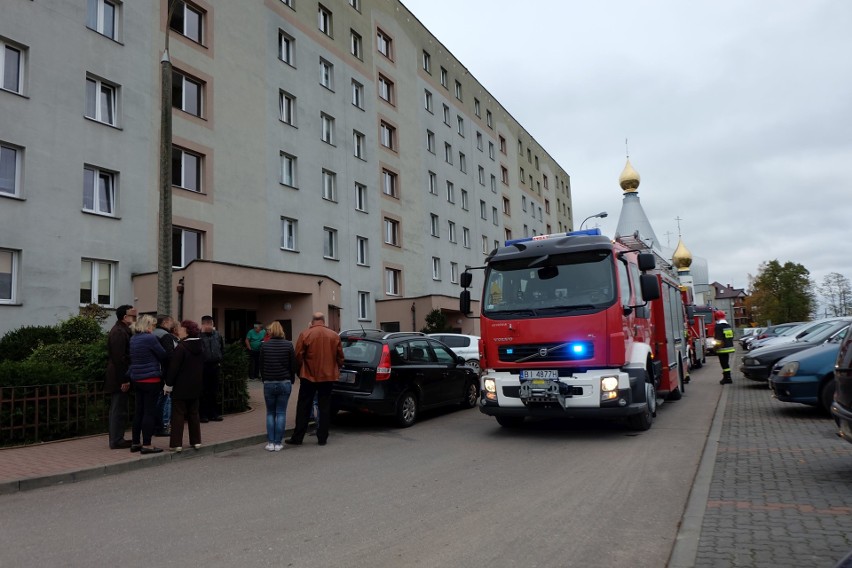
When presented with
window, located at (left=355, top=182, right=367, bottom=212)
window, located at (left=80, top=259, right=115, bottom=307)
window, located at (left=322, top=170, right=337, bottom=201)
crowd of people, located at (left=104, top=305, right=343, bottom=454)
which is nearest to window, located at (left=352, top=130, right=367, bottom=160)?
window, located at (left=355, top=182, right=367, bottom=212)

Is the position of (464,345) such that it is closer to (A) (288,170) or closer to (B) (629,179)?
(A) (288,170)

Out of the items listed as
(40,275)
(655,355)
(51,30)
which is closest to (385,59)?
(51,30)

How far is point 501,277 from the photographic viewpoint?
9531mm

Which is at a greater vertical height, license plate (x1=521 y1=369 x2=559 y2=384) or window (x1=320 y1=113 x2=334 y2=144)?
window (x1=320 y1=113 x2=334 y2=144)

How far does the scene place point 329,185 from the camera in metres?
27.1

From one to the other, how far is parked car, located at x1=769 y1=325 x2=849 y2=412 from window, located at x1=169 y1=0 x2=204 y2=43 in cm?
2037

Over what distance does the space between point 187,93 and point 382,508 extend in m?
19.2

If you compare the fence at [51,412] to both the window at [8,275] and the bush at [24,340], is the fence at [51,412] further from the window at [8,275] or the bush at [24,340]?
the window at [8,275]

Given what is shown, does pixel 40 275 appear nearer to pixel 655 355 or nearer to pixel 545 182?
pixel 655 355

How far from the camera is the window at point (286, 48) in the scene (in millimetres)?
25312

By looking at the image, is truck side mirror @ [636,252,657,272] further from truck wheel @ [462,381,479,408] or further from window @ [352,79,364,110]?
window @ [352,79,364,110]

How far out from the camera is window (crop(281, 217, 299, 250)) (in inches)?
945

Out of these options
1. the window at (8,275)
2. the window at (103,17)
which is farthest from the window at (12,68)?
the window at (8,275)

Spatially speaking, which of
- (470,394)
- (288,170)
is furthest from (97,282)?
(470,394)
